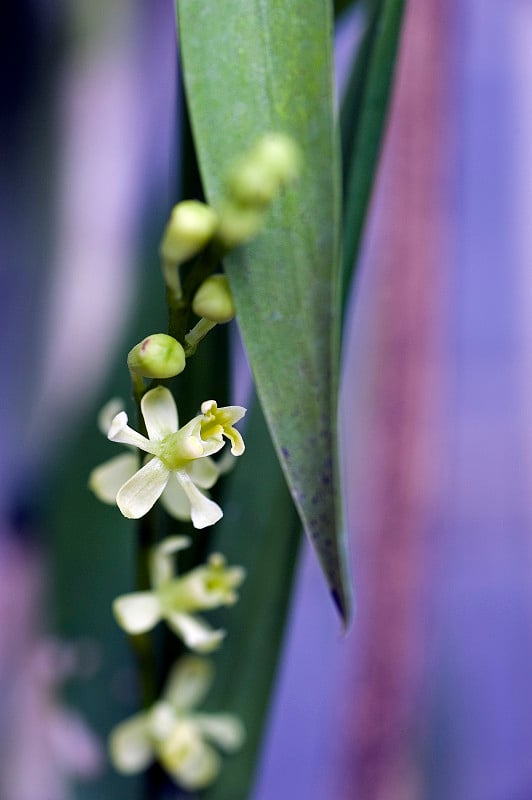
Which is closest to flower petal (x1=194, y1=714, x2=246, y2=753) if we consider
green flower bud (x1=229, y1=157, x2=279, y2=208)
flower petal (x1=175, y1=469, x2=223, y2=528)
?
flower petal (x1=175, y1=469, x2=223, y2=528)

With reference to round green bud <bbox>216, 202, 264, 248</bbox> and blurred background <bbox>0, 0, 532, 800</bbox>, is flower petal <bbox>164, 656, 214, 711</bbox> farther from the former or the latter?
round green bud <bbox>216, 202, 264, 248</bbox>

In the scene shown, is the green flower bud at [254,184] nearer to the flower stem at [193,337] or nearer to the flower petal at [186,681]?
the flower stem at [193,337]

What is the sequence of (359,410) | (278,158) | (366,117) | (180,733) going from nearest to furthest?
(278,158)
(366,117)
(180,733)
(359,410)

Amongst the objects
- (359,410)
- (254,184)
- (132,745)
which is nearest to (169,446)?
(254,184)

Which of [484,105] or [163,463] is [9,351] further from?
[484,105]

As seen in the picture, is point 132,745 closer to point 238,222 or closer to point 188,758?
point 188,758
